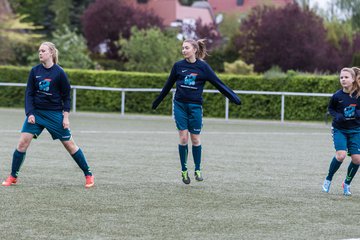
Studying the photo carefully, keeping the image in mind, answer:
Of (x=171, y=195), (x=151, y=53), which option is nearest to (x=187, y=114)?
(x=171, y=195)

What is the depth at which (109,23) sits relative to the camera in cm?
6266

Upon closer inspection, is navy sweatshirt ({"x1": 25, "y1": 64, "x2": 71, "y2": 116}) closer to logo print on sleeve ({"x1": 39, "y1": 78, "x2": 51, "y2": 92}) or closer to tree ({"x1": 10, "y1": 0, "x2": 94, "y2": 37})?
logo print on sleeve ({"x1": 39, "y1": 78, "x2": 51, "y2": 92})

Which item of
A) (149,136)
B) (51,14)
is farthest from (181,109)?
(51,14)

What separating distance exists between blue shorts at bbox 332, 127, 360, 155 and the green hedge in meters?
19.5

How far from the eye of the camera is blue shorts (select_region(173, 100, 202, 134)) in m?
12.1

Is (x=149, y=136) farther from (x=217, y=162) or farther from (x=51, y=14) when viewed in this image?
(x=51, y=14)

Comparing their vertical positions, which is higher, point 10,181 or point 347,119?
point 347,119

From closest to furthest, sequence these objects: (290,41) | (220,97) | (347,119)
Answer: (347,119) < (220,97) < (290,41)

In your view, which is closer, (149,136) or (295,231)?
(295,231)

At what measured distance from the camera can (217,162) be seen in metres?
15.6

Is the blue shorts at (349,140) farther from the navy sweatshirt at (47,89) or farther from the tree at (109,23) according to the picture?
the tree at (109,23)

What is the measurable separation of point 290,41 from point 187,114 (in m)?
35.2

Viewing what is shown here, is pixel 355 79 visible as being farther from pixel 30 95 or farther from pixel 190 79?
pixel 30 95

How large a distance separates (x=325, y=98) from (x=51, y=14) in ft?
201
